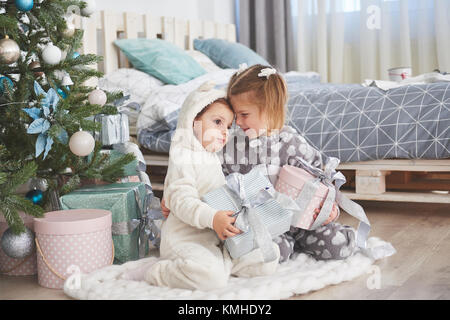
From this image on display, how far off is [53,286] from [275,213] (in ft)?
1.99

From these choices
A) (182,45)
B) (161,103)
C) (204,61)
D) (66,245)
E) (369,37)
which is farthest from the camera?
(369,37)

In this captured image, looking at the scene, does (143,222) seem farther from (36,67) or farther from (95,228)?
(36,67)

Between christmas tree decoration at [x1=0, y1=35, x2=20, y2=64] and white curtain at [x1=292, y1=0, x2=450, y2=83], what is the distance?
2.93m

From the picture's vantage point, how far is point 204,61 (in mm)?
3250

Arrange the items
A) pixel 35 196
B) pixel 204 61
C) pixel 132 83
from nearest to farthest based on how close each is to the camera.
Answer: pixel 35 196, pixel 132 83, pixel 204 61

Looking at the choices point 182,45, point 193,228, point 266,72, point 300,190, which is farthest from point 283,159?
point 182,45

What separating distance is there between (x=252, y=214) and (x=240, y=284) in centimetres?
18

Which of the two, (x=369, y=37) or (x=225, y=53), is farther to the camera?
(x=369, y=37)

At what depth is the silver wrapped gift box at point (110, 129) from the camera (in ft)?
6.25


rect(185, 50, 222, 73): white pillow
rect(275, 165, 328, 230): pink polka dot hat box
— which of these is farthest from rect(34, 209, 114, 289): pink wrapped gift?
rect(185, 50, 222, 73): white pillow

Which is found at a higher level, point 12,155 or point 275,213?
point 12,155

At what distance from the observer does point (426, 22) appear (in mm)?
3777
